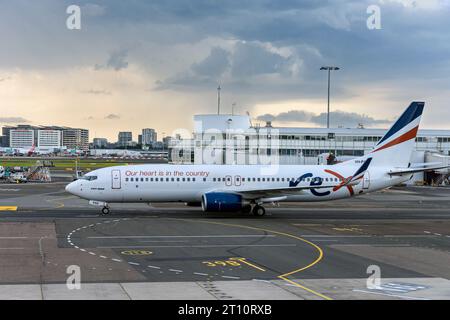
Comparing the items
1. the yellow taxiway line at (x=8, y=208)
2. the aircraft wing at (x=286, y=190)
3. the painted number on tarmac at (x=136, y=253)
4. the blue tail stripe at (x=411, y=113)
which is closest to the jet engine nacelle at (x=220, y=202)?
the aircraft wing at (x=286, y=190)

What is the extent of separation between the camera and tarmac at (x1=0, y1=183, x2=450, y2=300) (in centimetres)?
1941

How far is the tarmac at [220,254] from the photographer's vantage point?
63.7 ft

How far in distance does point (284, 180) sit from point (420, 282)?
27.4 m

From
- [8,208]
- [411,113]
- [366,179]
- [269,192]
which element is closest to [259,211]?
[269,192]

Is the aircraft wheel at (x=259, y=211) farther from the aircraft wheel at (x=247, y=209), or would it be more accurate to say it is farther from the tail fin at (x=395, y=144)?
the tail fin at (x=395, y=144)

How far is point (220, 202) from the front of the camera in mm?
44312

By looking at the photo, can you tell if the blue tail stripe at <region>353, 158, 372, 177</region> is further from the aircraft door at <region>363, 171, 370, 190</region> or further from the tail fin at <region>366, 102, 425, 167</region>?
the tail fin at <region>366, 102, 425, 167</region>

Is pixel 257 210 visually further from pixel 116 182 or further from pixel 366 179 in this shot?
pixel 116 182

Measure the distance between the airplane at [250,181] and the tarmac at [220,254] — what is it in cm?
159

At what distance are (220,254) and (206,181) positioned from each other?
1939cm

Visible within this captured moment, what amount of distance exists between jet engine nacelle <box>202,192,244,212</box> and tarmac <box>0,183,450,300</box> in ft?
2.96
